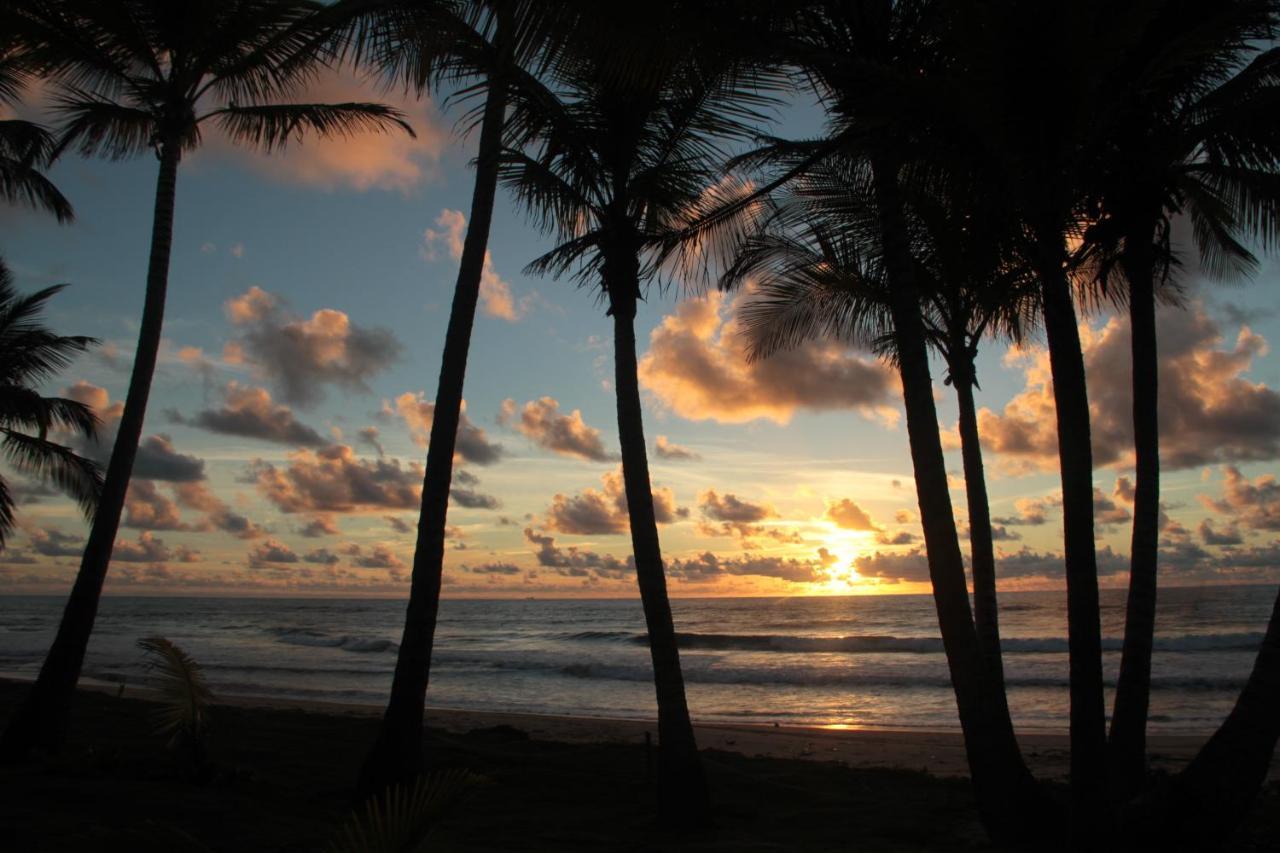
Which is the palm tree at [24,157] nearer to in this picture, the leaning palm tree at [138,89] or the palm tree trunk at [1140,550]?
the leaning palm tree at [138,89]

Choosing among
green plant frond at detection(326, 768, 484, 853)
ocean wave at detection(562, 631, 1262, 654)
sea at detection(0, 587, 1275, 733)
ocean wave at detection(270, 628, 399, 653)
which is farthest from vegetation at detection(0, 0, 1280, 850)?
ocean wave at detection(270, 628, 399, 653)

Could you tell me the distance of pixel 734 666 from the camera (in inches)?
1315

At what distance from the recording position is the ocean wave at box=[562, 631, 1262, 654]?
33.6 metres

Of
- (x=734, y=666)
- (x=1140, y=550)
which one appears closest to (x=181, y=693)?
(x=1140, y=550)

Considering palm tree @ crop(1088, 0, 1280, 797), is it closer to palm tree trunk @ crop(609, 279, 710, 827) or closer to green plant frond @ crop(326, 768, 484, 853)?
palm tree trunk @ crop(609, 279, 710, 827)

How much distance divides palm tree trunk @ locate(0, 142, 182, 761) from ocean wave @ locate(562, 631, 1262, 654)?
21244mm

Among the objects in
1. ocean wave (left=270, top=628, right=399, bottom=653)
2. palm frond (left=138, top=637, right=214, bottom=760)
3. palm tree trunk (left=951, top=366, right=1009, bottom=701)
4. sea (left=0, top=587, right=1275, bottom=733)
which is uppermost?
palm tree trunk (left=951, top=366, right=1009, bottom=701)

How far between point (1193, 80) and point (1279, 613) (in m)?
3.69

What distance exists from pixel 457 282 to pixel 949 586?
5011 mm

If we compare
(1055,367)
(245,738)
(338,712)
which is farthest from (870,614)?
(1055,367)

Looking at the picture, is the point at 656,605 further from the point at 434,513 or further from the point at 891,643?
the point at 891,643

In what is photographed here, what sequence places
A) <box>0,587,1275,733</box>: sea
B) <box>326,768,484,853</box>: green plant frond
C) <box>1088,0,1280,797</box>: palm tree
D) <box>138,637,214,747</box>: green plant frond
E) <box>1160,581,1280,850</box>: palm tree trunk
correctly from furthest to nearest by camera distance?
1. <box>0,587,1275,733</box>: sea
2. <box>138,637,214,747</box>: green plant frond
3. <box>1088,0,1280,797</box>: palm tree
4. <box>1160,581,1280,850</box>: palm tree trunk
5. <box>326,768,484,853</box>: green plant frond

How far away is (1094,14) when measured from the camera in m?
4.60

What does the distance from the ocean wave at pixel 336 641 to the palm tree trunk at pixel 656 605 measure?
123 ft
